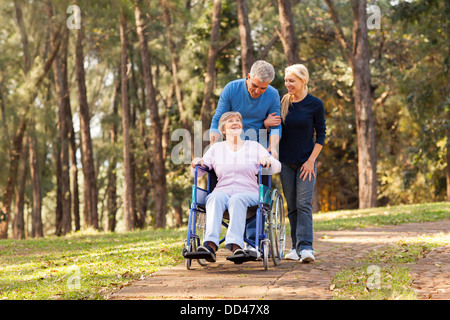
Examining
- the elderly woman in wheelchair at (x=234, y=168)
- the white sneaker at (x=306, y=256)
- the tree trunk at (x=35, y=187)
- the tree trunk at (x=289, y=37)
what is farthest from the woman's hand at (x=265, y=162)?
the tree trunk at (x=35, y=187)

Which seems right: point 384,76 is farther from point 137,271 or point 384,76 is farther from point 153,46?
point 137,271

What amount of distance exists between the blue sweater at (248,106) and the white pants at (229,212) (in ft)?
2.24

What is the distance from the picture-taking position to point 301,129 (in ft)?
20.0

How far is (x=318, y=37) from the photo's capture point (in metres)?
21.8

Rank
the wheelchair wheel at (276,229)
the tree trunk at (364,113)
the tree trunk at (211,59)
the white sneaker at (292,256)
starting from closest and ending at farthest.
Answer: the wheelchair wheel at (276,229) < the white sneaker at (292,256) < the tree trunk at (364,113) < the tree trunk at (211,59)

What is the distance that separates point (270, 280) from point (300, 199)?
1364 millimetres

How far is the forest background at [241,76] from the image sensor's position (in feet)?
60.3

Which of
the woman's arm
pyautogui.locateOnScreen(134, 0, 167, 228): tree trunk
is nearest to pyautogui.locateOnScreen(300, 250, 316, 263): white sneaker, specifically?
the woman's arm

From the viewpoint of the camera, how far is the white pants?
5246 millimetres

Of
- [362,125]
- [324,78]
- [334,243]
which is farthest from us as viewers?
[324,78]

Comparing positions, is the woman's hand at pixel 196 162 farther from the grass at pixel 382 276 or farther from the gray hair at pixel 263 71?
the grass at pixel 382 276

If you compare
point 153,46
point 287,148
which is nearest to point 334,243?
point 287,148

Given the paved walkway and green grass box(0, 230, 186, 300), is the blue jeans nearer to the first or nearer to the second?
the paved walkway

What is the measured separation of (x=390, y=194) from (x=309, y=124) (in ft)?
61.6
